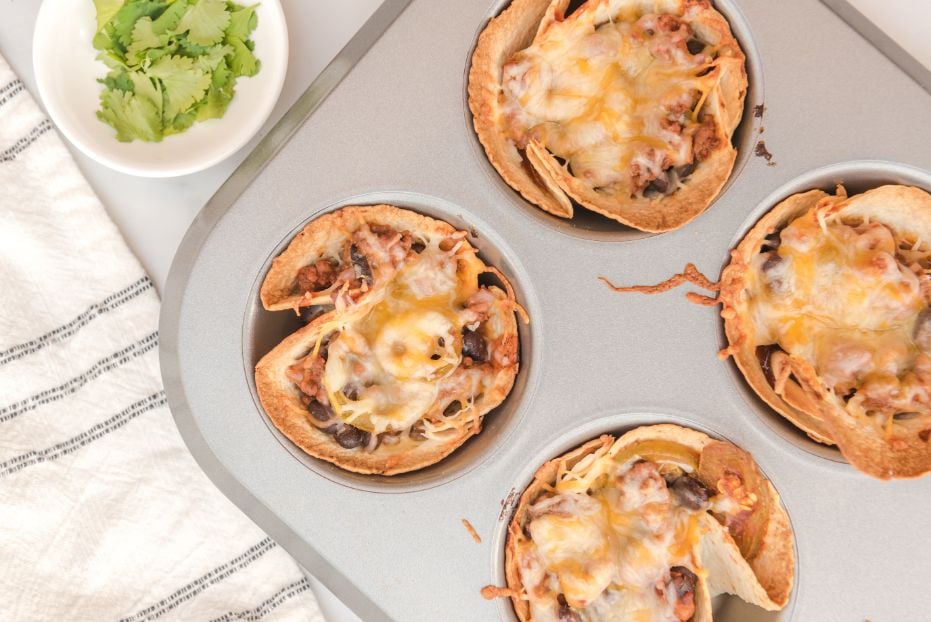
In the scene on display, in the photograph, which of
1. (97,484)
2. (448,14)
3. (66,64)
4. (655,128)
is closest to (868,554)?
(655,128)

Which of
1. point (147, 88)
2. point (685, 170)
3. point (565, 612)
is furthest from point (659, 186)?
point (147, 88)

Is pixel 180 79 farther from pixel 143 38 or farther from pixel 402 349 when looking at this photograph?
pixel 402 349

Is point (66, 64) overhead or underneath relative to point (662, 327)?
overhead

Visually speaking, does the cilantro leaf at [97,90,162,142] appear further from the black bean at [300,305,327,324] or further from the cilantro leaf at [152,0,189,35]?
the black bean at [300,305,327,324]

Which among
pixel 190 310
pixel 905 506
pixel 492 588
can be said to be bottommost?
pixel 492 588

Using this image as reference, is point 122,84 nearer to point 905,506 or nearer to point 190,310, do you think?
point 190,310

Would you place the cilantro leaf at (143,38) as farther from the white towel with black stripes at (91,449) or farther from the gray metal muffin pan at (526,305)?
the gray metal muffin pan at (526,305)
